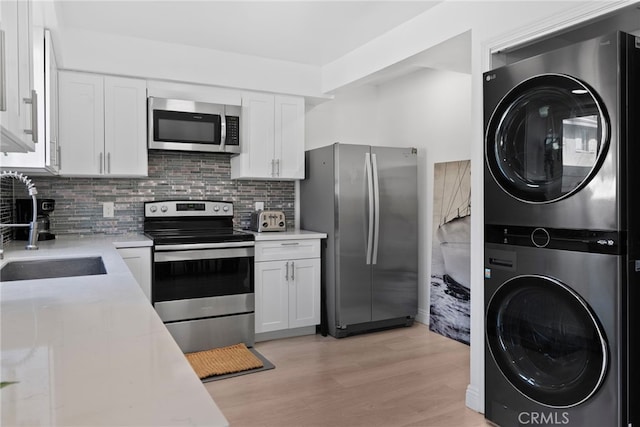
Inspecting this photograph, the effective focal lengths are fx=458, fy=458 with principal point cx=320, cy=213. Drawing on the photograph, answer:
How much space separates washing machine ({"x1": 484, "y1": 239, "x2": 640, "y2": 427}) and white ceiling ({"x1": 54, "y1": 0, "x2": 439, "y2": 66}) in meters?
1.80

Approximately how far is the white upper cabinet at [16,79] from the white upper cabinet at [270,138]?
2626 millimetres

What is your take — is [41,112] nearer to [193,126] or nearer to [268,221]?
[193,126]

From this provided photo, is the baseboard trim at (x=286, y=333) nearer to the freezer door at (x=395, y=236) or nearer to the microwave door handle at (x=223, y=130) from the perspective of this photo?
the freezer door at (x=395, y=236)

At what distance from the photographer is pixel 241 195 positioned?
173 inches

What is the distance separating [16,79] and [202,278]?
2.54 meters

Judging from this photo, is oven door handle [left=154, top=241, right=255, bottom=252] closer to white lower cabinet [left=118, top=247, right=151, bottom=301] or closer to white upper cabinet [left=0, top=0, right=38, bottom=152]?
white lower cabinet [left=118, top=247, right=151, bottom=301]

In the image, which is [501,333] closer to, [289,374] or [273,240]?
[289,374]

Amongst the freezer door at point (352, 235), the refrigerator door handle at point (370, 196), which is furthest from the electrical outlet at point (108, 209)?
the refrigerator door handle at point (370, 196)

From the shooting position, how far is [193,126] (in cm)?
384

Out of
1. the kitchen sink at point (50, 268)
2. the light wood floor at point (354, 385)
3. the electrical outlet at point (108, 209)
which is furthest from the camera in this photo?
the electrical outlet at point (108, 209)

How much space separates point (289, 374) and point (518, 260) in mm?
1731

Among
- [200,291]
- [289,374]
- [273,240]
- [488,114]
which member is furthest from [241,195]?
[488,114]

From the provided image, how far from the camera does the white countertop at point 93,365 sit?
25.4 inches

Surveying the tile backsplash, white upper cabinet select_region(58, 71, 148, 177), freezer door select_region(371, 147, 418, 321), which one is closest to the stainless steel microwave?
white upper cabinet select_region(58, 71, 148, 177)
